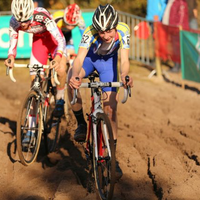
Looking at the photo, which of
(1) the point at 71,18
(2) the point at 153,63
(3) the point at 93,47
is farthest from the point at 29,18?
(2) the point at 153,63

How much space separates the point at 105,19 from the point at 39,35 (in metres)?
2.20

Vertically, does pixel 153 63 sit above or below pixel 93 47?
below

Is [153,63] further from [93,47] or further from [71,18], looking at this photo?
[93,47]

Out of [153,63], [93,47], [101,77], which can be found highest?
[93,47]

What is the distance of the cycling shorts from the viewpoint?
5.84 metres

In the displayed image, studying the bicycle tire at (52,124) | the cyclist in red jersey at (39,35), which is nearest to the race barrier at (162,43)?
the cyclist in red jersey at (39,35)

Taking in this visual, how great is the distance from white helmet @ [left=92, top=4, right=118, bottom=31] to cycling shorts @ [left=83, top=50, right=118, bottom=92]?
712 millimetres

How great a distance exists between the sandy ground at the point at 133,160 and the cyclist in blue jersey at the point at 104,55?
53 centimetres

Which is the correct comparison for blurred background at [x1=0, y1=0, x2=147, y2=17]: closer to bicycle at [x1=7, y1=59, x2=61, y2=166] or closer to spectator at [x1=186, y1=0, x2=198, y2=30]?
spectator at [x1=186, y1=0, x2=198, y2=30]

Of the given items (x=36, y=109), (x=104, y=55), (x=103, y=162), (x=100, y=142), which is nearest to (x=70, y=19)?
(x=36, y=109)

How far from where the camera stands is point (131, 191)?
17.3 ft

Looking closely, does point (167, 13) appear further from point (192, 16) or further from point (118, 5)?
point (118, 5)

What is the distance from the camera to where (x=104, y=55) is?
5.86m

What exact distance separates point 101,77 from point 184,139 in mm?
2266
